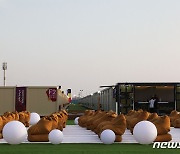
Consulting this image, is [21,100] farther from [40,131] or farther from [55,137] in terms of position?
[55,137]

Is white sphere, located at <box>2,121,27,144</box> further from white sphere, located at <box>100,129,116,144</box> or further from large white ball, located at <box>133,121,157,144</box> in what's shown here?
large white ball, located at <box>133,121,157,144</box>

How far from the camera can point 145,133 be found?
494 inches

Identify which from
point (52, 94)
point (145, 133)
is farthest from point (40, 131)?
point (52, 94)

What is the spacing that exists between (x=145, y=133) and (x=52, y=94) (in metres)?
18.6

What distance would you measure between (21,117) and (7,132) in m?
8.19

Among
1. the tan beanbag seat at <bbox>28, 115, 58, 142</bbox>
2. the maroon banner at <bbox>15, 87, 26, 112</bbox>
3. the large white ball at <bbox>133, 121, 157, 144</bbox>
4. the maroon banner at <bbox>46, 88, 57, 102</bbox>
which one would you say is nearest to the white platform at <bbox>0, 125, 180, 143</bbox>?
the tan beanbag seat at <bbox>28, 115, 58, 142</bbox>

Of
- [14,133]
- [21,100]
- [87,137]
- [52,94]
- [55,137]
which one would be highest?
[52,94]

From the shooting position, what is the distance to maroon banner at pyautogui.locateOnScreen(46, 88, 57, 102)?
100 feet

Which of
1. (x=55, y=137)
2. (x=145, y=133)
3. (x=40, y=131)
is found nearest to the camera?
(x=145, y=133)

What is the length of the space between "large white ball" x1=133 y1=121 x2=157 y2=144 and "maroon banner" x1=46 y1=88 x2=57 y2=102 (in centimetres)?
1814

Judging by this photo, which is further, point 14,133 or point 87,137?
point 87,137

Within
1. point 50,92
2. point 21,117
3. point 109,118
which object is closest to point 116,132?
point 109,118

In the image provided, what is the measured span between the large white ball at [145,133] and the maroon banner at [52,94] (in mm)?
18145

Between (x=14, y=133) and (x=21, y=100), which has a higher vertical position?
(x=21, y=100)
